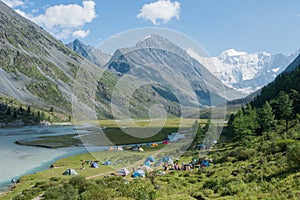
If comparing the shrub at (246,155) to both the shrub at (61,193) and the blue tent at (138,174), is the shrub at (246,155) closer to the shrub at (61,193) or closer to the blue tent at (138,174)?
the blue tent at (138,174)

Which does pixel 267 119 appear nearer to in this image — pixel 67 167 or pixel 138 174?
pixel 138 174

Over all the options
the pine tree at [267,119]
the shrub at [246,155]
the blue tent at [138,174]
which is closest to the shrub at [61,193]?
the blue tent at [138,174]

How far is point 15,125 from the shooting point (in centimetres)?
18338

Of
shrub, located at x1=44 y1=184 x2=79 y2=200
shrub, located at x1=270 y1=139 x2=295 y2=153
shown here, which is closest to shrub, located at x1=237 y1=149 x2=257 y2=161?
shrub, located at x1=270 y1=139 x2=295 y2=153

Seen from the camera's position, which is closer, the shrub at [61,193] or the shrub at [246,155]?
the shrub at [61,193]

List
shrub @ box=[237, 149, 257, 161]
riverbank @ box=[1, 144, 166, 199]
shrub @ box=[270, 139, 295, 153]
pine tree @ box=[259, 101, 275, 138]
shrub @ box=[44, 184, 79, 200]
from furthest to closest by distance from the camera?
pine tree @ box=[259, 101, 275, 138]
shrub @ box=[237, 149, 257, 161]
riverbank @ box=[1, 144, 166, 199]
shrub @ box=[270, 139, 295, 153]
shrub @ box=[44, 184, 79, 200]

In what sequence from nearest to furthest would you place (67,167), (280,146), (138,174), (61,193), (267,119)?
1. (61,193)
2. (280,146)
3. (138,174)
4. (67,167)
5. (267,119)

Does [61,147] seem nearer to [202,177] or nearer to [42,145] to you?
[42,145]

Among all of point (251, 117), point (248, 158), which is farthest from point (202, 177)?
point (251, 117)

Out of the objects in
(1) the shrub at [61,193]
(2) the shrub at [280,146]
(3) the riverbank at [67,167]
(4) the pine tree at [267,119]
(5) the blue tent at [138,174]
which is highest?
(4) the pine tree at [267,119]

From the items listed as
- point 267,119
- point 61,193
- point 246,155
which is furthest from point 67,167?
point 267,119

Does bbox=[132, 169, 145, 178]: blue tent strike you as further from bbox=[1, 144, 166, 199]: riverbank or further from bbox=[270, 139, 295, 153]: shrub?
bbox=[270, 139, 295, 153]: shrub

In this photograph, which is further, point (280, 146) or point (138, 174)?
point (138, 174)

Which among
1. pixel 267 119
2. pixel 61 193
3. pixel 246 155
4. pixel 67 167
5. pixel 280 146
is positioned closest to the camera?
pixel 61 193
